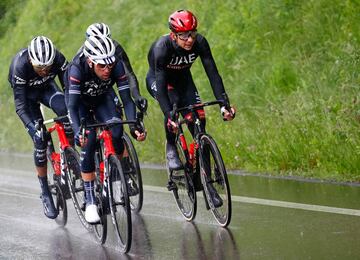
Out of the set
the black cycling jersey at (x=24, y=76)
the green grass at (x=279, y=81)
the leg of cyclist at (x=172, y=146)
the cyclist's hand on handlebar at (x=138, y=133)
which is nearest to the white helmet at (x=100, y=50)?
the cyclist's hand on handlebar at (x=138, y=133)

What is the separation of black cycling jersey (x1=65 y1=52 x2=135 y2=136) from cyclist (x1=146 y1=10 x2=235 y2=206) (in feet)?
1.45

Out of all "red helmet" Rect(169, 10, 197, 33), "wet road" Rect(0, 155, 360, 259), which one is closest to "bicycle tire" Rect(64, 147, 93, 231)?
"wet road" Rect(0, 155, 360, 259)

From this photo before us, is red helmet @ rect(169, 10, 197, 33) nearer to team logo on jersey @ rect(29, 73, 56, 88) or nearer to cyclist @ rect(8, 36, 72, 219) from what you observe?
cyclist @ rect(8, 36, 72, 219)

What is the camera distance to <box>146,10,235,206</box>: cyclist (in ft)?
27.1

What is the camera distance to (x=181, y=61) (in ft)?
28.7

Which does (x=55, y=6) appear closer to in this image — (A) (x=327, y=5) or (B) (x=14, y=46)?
(B) (x=14, y=46)

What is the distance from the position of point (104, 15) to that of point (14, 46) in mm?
5368

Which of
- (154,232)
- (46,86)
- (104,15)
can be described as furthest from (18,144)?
(154,232)

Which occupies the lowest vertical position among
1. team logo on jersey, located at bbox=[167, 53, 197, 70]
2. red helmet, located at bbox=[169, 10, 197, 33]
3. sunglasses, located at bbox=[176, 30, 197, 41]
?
team logo on jersey, located at bbox=[167, 53, 197, 70]

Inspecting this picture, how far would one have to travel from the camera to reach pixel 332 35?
13953 mm

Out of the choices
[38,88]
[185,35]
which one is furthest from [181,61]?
[38,88]

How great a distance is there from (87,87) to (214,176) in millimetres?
1611

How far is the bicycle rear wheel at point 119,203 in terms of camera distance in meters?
7.57

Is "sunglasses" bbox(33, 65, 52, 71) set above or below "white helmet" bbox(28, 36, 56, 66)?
below
